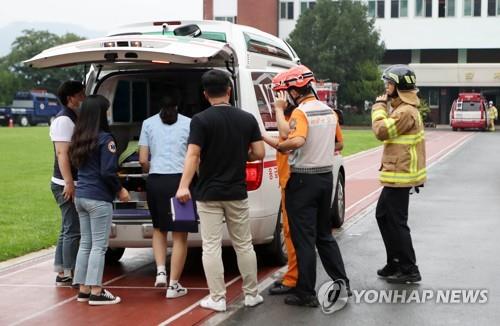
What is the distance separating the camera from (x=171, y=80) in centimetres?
879

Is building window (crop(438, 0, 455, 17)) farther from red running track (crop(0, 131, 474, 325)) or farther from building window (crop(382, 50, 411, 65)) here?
red running track (crop(0, 131, 474, 325))

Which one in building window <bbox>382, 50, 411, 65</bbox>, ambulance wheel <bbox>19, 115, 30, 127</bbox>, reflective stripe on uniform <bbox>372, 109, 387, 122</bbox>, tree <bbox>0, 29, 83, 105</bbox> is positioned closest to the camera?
reflective stripe on uniform <bbox>372, 109, 387, 122</bbox>

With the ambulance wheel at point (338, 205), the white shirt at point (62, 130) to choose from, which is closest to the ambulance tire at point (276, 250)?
the white shirt at point (62, 130)

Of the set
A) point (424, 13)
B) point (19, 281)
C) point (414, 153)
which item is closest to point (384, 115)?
point (414, 153)

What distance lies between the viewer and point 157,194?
6.97m

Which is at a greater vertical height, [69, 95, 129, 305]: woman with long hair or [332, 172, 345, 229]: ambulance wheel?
[69, 95, 129, 305]: woman with long hair

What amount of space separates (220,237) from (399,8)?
221ft

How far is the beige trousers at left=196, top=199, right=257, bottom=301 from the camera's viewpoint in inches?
255

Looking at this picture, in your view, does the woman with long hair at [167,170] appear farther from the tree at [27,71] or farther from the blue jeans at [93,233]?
the tree at [27,71]

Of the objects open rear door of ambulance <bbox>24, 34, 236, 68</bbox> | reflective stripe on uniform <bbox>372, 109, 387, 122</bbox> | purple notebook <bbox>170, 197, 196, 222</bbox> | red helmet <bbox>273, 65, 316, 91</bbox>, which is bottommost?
purple notebook <bbox>170, 197, 196, 222</bbox>

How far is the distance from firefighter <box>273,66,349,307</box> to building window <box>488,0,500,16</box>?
217ft

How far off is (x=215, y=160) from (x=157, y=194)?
84cm

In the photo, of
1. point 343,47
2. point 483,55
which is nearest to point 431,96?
point 483,55

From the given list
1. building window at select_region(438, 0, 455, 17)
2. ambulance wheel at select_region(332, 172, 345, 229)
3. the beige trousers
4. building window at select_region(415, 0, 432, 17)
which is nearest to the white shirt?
the beige trousers
